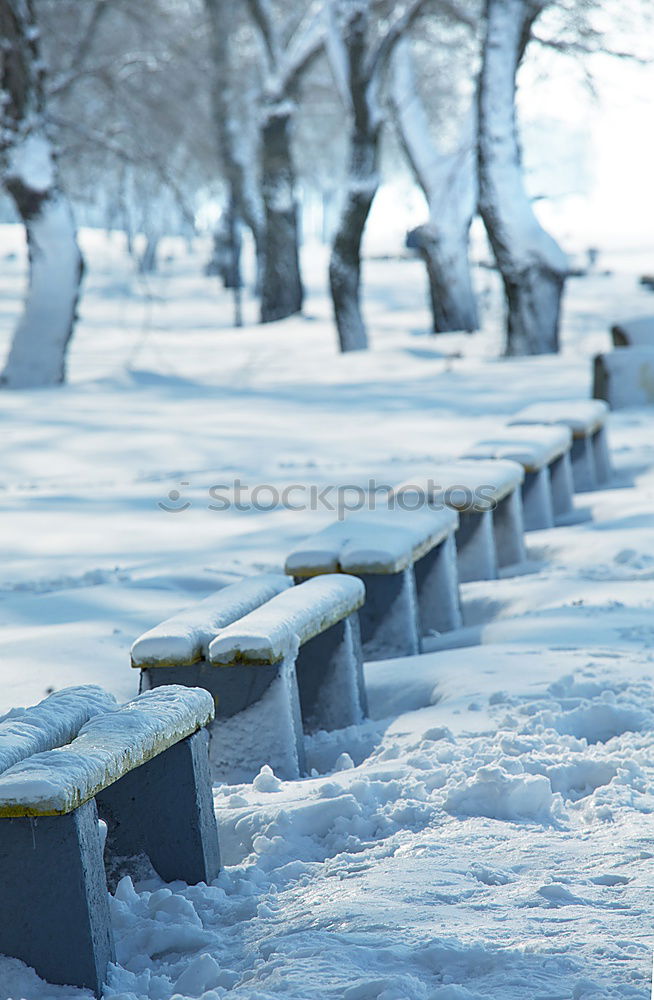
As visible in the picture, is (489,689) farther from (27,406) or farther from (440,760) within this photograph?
(27,406)

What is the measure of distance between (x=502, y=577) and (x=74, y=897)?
10.5 ft

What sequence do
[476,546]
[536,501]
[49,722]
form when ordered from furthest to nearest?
[536,501], [476,546], [49,722]

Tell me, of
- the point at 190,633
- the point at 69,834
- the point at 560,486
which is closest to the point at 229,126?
the point at 560,486

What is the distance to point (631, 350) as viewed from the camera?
854 cm

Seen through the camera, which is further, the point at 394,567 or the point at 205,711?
the point at 394,567

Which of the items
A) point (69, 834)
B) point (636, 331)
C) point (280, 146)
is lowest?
point (69, 834)

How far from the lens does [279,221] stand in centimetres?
1658

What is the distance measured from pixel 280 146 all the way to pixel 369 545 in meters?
13.4

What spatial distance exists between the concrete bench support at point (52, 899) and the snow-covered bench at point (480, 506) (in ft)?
8.76

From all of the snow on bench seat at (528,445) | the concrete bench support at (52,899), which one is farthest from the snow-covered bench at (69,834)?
the snow on bench seat at (528,445)

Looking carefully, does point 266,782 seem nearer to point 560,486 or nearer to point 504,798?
point 504,798

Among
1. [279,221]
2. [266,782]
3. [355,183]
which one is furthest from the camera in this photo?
[279,221]

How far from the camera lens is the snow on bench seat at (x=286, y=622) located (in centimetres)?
254

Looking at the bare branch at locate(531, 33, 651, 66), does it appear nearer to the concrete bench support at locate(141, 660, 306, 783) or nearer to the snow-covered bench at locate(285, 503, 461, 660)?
the snow-covered bench at locate(285, 503, 461, 660)
